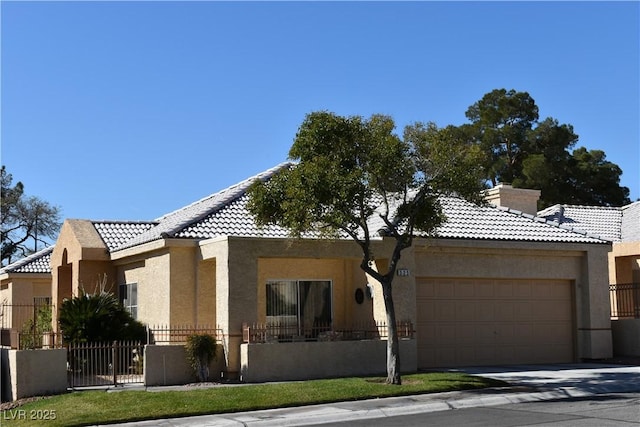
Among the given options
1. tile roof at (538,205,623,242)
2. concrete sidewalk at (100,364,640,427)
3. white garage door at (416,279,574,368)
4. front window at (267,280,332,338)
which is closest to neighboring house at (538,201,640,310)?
tile roof at (538,205,623,242)

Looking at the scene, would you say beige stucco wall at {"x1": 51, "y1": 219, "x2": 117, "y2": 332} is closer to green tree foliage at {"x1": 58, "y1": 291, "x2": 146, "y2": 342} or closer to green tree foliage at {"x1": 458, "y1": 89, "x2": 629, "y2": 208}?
green tree foliage at {"x1": 58, "y1": 291, "x2": 146, "y2": 342}

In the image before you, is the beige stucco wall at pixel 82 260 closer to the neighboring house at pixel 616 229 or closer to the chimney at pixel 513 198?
the chimney at pixel 513 198

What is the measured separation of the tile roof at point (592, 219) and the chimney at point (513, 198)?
204cm

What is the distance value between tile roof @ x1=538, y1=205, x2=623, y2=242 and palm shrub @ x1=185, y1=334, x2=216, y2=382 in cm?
1782

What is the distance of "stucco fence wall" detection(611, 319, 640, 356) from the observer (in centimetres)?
2562

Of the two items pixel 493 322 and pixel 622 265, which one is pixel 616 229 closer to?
pixel 622 265

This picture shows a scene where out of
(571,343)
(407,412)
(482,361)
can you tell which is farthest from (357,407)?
(571,343)

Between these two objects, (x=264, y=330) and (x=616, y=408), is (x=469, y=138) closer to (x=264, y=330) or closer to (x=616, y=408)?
(x=264, y=330)

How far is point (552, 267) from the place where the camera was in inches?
978

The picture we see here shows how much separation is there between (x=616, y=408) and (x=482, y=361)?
8888 millimetres

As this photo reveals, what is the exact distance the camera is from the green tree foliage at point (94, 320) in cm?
2128

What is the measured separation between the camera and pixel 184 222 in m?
23.3

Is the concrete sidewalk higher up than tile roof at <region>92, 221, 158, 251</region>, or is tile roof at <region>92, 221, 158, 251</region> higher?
tile roof at <region>92, 221, 158, 251</region>

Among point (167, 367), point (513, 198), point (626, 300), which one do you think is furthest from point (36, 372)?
point (513, 198)
